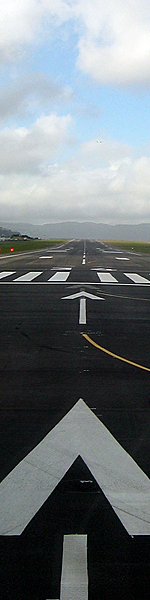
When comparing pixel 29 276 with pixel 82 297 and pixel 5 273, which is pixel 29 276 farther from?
pixel 82 297

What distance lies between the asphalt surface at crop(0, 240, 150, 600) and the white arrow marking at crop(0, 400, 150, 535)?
91 millimetres

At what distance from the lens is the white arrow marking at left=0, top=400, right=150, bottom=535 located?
428 cm

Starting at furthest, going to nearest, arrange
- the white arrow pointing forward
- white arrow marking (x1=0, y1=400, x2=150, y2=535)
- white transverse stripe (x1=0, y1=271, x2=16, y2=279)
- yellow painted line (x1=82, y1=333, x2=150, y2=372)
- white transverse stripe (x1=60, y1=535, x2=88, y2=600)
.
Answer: white transverse stripe (x1=0, y1=271, x2=16, y2=279), the white arrow pointing forward, yellow painted line (x1=82, y1=333, x2=150, y2=372), white arrow marking (x1=0, y1=400, x2=150, y2=535), white transverse stripe (x1=60, y1=535, x2=88, y2=600)

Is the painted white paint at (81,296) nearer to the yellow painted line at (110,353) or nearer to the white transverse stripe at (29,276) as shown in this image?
the white transverse stripe at (29,276)

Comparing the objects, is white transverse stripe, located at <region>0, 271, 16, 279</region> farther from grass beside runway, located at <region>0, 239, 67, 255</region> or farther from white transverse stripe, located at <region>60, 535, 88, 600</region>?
grass beside runway, located at <region>0, 239, 67, 255</region>

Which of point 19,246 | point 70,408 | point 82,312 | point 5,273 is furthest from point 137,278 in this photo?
point 19,246

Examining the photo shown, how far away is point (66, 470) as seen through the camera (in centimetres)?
509

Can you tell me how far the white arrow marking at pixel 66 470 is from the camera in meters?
4.28

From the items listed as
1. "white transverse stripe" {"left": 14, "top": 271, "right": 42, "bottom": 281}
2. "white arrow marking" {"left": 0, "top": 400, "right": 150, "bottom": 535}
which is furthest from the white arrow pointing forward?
"white arrow marking" {"left": 0, "top": 400, "right": 150, "bottom": 535}

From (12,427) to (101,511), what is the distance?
2.11 metres

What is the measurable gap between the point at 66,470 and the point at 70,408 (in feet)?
5.89

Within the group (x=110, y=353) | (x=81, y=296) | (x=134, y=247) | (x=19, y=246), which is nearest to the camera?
(x=110, y=353)

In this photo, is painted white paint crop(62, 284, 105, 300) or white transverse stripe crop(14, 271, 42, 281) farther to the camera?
white transverse stripe crop(14, 271, 42, 281)

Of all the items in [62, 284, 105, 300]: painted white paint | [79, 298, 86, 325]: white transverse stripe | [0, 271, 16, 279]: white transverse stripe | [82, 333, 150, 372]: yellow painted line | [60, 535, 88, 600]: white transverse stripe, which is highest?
[0, 271, 16, 279]: white transverse stripe
